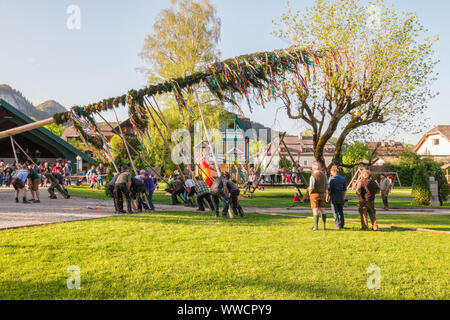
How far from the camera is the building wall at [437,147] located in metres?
57.5

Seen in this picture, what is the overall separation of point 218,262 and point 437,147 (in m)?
63.8

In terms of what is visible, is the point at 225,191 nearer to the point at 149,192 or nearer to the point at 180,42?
the point at 149,192

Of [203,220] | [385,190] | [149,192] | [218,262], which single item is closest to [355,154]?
[385,190]

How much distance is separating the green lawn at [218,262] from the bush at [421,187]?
1149cm

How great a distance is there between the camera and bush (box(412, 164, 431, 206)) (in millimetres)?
20125

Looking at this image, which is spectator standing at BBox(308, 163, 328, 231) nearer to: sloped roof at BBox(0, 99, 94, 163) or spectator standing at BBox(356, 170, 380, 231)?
spectator standing at BBox(356, 170, 380, 231)

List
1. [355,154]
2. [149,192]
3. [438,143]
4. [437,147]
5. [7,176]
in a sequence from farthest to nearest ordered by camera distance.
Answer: [437,147] < [438,143] < [355,154] < [7,176] < [149,192]

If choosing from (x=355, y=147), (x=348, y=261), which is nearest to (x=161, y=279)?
(x=348, y=261)

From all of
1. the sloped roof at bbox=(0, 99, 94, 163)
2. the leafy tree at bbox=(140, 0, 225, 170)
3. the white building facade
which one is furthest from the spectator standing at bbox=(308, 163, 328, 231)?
the white building facade

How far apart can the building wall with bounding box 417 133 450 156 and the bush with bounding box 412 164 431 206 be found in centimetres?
4135

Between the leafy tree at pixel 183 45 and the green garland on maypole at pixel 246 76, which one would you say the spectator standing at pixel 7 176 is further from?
the green garland on maypole at pixel 246 76

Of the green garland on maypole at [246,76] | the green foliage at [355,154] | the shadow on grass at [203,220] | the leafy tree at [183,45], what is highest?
the leafy tree at [183,45]

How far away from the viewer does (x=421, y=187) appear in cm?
2031

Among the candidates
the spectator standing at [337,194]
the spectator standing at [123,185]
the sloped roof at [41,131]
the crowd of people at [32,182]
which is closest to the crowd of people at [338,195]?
the spectator standing at [337,194]
